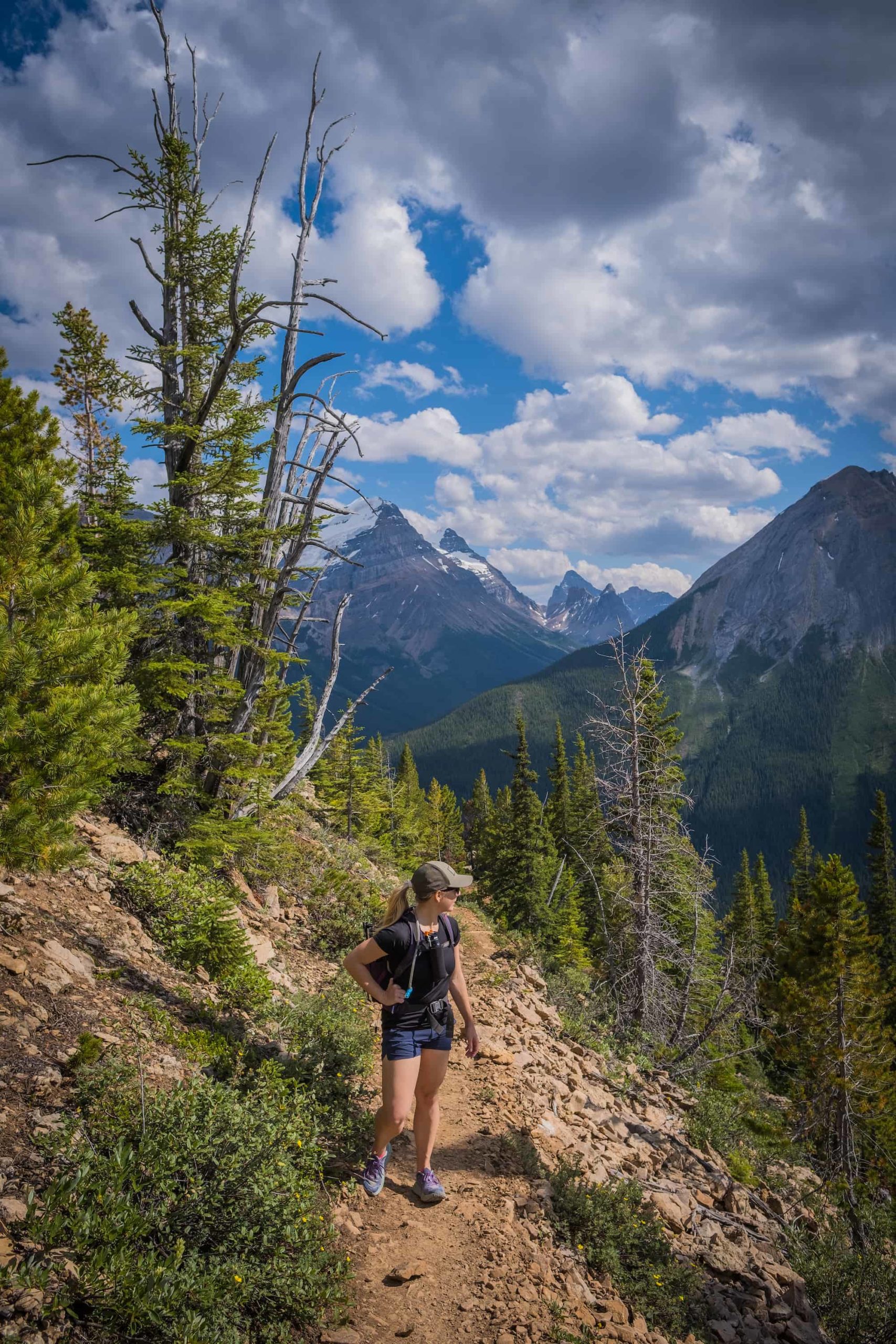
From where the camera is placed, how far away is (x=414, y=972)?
14.7ft

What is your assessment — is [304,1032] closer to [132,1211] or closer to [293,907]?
[132,1211]

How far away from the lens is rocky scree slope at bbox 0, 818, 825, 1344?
12.4 feet

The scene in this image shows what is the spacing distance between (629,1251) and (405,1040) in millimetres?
2855

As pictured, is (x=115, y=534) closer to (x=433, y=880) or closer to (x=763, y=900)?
(x=433, y=880)

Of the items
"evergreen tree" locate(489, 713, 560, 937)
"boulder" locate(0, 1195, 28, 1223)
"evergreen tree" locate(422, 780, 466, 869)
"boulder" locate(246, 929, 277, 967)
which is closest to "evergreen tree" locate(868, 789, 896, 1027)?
"evergreen tree" locate(489, 713, 560, 937)

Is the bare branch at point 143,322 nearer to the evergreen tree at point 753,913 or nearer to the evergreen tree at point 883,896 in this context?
the evergreen tree at point 753,913

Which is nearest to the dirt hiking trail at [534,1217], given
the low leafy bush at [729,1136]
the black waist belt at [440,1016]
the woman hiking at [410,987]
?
the low leafy bush at [729,1136]

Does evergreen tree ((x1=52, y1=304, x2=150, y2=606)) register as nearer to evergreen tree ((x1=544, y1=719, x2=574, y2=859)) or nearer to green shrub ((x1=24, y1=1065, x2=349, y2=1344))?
green shrub ((x1=24, y1=1065, x2=349, y2=1344))

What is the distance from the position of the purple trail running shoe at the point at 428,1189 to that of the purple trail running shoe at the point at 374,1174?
282mm

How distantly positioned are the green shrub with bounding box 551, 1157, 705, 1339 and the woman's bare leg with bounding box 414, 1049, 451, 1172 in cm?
125

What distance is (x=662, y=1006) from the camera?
11.6m

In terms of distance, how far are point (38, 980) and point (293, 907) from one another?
582 cm

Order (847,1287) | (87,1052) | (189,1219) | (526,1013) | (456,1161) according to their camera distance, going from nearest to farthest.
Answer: (189,1219) < (87,1052) < (456,1161) < (847,1287) < (526,1013)

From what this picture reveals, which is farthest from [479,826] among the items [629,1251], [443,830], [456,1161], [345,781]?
[629,1251]
